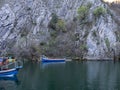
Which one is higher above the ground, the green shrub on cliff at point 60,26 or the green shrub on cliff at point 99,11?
the green shrub on cliff at point 99,11

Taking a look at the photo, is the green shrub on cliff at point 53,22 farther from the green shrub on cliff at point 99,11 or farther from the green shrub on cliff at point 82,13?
the green shrub on cliff at point 99,11

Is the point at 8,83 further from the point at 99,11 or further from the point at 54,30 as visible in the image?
the point at 99,11

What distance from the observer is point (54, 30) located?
4803 inches

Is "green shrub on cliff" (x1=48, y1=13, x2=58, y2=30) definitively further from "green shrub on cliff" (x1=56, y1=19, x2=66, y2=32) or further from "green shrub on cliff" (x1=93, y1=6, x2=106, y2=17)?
"green shrub on cliff" (x1=93, y1=6, x2=106, y2=17)

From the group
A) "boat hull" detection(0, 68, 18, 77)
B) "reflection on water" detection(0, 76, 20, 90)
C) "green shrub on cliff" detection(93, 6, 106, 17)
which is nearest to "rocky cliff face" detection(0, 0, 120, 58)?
"green shrub on cliff" detection(93, 6, 106, 17)

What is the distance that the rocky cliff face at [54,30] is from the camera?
113m

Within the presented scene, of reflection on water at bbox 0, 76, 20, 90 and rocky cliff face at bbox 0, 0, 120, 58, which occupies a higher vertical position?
rocky cliff face at bbox 0, 0, 120, 58

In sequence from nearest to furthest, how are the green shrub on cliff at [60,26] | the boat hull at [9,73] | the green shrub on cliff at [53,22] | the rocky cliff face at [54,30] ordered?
the boat hull at [9,73], the rocky cliff face at [54,30], the green shrub on cliff at [53,22], the green shrub on cliff at [60,26]

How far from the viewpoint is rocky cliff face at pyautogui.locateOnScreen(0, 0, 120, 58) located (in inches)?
4446

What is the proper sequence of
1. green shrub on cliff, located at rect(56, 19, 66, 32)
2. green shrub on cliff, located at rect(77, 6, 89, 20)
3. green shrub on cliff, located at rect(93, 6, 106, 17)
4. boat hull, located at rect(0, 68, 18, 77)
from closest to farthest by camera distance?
boat hull, located at rect(0, 68, 18, 77) → green shrub on cliff, located at rect(56, 19, 66, 32) → green shrub on cliff, located at rect(93, 6, 106, 17) → green shrub on cliff, located at rect(77, 6, 89, 20)

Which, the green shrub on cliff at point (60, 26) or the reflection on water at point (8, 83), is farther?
the green shrub on cliff at point (60, 26)

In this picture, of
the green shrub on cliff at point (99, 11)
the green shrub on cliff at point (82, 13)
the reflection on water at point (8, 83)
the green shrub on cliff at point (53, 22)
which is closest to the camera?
the reflection on water at point (8, 83)

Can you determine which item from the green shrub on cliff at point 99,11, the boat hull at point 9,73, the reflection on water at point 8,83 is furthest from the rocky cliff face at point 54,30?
the reflection on water at point 8,83

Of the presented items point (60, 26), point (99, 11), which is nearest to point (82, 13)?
point (99, 11)
